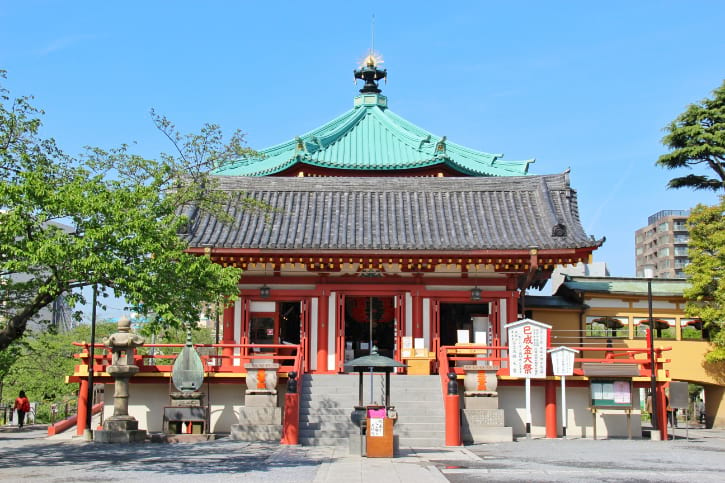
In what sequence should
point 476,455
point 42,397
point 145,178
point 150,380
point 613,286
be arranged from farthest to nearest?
point 42,397
point 613,286
point 150,380
point 476,455
point 145,178

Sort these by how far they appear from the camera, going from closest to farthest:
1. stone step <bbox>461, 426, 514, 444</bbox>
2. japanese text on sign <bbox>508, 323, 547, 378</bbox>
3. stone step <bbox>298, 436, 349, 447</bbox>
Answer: stone step <bbox>298, 436, 349, 447</bbox>, stone step <bbox>461, 426, 514, 444</bbox>, japanese text on sign <bbox>508, 323, 547, 378</bbox>

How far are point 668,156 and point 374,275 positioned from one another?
66.1ft

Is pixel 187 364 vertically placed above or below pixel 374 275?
below

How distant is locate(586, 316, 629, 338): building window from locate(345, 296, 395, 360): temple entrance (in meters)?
8.21

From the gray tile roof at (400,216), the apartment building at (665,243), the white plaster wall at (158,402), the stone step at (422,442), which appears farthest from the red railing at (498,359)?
the apartment building at (665,243)

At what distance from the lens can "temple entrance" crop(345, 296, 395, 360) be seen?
27.3 metres

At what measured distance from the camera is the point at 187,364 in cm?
2183

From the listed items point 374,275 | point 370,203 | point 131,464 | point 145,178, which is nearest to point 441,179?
point 370,203

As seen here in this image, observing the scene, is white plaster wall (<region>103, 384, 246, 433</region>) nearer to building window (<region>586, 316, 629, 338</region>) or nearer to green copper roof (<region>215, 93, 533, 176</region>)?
green copper roof (<region>215, 93, 533, 176</region>)

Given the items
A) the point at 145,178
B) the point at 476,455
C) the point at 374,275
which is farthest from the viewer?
the point at 374,275

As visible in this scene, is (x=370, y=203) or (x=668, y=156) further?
(x=668, y=156)

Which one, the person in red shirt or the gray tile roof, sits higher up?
the gray tile roof

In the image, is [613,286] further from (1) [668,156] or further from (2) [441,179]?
(1) [668,156]

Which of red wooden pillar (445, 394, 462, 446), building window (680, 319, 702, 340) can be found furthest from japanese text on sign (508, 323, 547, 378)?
building window (680, 319, 702, 340)
